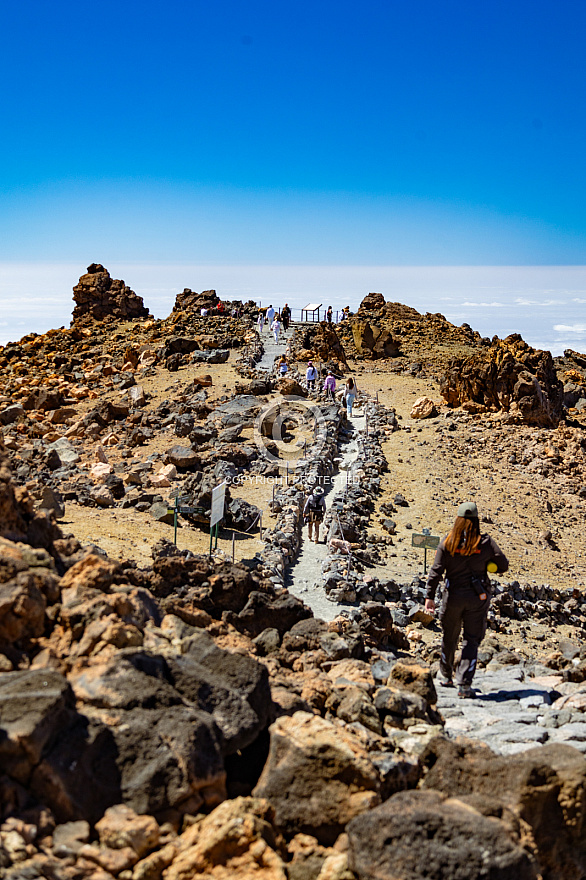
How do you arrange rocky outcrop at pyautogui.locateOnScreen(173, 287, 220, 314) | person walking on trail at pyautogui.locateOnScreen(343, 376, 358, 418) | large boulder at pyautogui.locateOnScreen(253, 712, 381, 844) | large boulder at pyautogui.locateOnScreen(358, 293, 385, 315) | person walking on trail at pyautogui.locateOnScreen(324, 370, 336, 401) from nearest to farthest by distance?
large boulder at pyautogui.locateOnScreen(253, 712, 381, 844)
person walking on trail at pyautogui.locateOnScreen(343, 376, 358, 418)
person walking on trail at pyautogui.locateOnScreen(324, 370, 336, 401)
rocky outcrop at pyautogui.locateOnScreen(173, 287, 220, 314)
large boulder at pyautogui.locateOnScreen(358, 293, 385, 315)

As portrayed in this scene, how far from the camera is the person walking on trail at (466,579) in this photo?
281 inches

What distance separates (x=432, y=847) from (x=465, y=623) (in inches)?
161

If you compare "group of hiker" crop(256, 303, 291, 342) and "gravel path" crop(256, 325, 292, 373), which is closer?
"gravel path" crop(256, 325, 292, 373)

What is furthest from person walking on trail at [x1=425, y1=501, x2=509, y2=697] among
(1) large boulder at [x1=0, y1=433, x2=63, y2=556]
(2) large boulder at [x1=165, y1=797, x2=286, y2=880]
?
(2) large boulder at [x1=165, y1=797, x2=286, y2=880]

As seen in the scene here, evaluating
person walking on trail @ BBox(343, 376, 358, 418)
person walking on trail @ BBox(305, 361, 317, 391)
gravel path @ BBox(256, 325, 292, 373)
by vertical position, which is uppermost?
gravel path @ BBox(256, 325, 292, 373)

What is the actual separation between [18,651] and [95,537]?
8.55 metres

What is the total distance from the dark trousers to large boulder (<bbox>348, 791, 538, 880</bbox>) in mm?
3691

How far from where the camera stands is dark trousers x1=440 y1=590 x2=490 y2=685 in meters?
7.26

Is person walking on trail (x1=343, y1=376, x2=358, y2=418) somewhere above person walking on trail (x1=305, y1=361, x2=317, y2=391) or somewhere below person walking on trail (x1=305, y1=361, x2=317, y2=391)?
below

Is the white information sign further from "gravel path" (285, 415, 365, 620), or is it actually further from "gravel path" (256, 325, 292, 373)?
"gravel path" (256, 325, 292, 373)

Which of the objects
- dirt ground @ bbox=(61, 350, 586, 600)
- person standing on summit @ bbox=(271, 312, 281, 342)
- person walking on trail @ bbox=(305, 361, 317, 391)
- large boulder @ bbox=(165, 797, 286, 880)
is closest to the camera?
large boulder @ bbox=(165, 797, 286, 880)

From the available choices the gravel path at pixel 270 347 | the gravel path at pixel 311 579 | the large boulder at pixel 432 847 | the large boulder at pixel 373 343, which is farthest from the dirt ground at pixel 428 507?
the large boulder at pixel 373 343

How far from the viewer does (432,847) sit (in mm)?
3416

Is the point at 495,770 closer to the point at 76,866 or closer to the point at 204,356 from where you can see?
the point at 76,866
